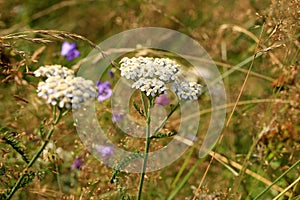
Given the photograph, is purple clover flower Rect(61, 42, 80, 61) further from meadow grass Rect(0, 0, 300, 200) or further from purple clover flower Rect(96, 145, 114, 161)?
purple clover flower Rect(96, 145, 114, 161)

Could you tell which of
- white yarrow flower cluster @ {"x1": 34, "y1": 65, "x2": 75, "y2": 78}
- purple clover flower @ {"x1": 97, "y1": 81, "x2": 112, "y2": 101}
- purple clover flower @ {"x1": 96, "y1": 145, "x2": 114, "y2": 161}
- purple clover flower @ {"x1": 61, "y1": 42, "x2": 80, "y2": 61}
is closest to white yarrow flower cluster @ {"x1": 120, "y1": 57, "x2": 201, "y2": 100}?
white yarrow flower cluster @ {"x1": 34, "y1": 65, "x2": 75, "y2": 78}

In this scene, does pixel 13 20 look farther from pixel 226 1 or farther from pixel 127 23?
pixel 226 1

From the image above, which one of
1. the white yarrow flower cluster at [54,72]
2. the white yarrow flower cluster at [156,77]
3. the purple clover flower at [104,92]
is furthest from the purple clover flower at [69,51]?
the white yarrow flower cluster at [54,72]

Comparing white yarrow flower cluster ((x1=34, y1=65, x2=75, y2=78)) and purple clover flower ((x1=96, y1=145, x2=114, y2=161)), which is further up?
white yarrow flower cluster ((x1=34, y1=65, x2=75, y2=78))

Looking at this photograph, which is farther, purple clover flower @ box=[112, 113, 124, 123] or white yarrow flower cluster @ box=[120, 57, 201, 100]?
purple clover flower @ box=[112, 113, 124, 123]

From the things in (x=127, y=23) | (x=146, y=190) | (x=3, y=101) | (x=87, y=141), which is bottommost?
(x=146, y=190)

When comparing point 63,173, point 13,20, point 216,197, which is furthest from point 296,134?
point 13,20

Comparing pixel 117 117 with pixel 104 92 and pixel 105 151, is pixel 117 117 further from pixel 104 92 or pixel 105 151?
pixel 104 92
